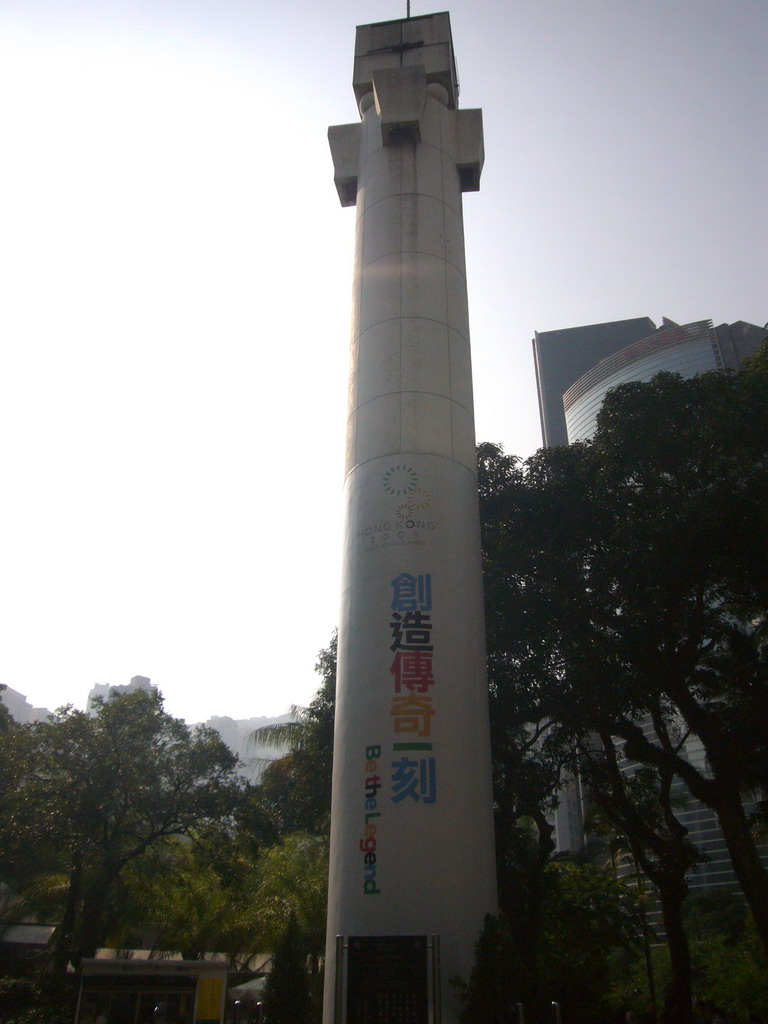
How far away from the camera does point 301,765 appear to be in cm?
2667

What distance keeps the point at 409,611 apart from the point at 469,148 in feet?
54.2

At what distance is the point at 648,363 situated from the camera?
110000 mm

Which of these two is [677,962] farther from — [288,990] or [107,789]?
[107,789]

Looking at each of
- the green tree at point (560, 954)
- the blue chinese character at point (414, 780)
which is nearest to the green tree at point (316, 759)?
the green tree at point (560, 954)

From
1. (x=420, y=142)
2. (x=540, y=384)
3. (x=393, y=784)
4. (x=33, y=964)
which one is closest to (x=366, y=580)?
(x=393, y=784)

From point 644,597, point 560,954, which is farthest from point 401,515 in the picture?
point 560,954

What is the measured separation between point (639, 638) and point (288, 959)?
11597 mm

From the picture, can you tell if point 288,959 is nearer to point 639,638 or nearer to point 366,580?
point 366,580

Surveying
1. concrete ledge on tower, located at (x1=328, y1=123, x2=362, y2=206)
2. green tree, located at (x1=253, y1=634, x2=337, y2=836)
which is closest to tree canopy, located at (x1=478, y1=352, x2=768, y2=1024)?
green tree, located at (x1=253, y1=634, x2=337, y2=836)

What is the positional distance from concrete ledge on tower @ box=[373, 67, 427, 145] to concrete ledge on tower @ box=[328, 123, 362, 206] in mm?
1720

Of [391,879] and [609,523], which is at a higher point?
[609,523]

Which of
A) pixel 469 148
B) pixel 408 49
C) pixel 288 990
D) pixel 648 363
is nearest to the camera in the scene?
pixel 288 990

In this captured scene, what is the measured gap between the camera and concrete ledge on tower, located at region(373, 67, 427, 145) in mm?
24844

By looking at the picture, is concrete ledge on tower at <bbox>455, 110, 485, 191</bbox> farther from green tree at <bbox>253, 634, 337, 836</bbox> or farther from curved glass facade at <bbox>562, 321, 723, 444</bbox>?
curved glass facade at <bbox>562, 321, 723, 444</bbox>
